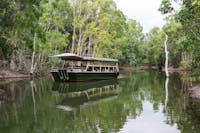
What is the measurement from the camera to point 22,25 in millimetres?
21969

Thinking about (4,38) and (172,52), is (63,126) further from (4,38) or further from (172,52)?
(172,52)

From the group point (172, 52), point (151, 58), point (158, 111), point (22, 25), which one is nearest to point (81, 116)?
point (158, 111)

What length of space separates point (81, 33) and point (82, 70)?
20.9 m

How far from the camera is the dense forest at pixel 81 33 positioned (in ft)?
69.6

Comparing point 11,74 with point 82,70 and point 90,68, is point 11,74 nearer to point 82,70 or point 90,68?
point 90,68

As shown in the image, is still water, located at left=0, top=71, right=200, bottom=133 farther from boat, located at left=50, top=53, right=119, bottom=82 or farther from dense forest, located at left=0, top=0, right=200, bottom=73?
boat, located at left=50, top=53, right=119, bottom=82

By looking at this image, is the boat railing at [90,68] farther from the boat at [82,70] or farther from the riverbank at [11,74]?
the riverbank at [11,74]

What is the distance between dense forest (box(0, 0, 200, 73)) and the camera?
2120 centimetres

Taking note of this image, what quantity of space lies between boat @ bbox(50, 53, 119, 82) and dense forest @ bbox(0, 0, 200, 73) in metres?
3.25

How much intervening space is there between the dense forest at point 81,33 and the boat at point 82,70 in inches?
128

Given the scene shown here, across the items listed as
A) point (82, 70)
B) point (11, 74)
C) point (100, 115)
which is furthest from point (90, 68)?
point (100, 115)

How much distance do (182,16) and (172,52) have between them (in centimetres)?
5003

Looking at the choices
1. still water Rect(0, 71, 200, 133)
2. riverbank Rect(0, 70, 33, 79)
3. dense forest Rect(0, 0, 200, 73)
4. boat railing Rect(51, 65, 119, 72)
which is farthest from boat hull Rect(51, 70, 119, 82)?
still water Rect(0, 71, 200, 133)

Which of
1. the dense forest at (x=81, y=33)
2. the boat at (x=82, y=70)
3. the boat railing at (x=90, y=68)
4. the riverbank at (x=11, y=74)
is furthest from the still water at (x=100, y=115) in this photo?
the riverbank at (x=11, y=74)
